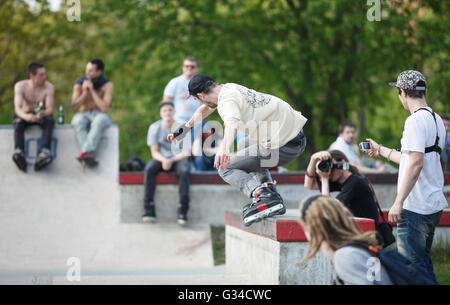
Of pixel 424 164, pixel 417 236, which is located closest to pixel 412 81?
pixel 424 164

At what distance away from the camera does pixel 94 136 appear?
9.99 m

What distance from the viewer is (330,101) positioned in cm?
1667

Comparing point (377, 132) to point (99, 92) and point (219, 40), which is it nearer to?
point (219, 40)

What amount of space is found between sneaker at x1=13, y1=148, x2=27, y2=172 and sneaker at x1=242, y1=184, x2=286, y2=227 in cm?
512

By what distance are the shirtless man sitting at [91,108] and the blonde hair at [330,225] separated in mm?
7172

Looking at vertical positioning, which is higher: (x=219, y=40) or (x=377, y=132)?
(x=219, y=40)

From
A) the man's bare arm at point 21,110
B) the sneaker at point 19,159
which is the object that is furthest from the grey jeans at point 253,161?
the man's bare arm at point 21,110

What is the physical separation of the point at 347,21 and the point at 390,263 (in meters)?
11.7

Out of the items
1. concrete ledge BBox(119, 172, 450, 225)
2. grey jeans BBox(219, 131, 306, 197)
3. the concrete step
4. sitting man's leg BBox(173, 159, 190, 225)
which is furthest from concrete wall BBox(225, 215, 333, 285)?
concrete ledge BBox(119, 172, 450, 225)

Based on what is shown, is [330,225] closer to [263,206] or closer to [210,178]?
[263,206]

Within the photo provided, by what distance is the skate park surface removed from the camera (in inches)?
311

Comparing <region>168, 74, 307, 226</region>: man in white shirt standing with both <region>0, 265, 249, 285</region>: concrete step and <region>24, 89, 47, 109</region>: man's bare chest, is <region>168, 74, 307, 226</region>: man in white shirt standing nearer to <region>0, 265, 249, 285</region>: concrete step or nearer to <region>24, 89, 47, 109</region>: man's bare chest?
<region>0, 265, 249, 285</region>: concrete step

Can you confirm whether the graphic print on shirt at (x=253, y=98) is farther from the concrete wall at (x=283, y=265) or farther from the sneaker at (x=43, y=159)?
the sneaker at (x=43, y=159)

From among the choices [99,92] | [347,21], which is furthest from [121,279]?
[347,21]
